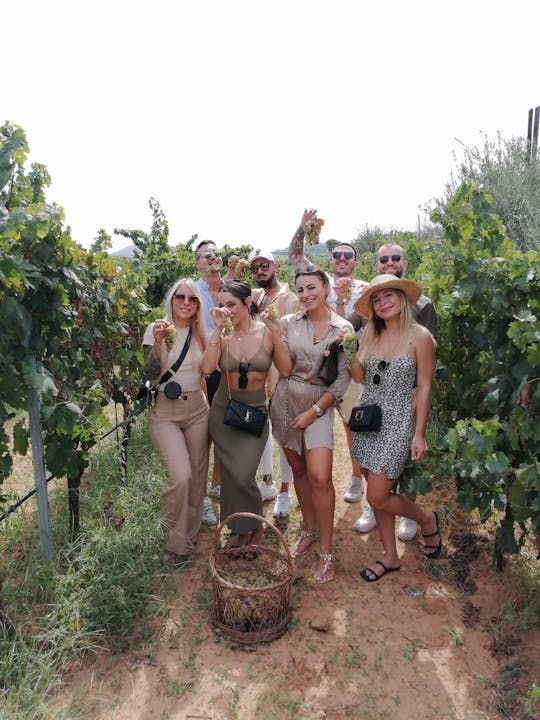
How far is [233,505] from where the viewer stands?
10.7 feet

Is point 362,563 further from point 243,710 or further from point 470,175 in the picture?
point 470,175

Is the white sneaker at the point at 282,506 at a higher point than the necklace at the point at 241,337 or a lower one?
lower

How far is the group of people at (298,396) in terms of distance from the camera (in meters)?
3.01

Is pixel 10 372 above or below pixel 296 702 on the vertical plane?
above

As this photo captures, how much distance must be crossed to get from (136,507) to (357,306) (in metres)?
1.99

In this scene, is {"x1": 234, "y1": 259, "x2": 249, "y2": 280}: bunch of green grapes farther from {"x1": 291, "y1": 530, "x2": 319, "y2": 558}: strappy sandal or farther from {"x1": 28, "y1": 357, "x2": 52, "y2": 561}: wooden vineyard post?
{"x1": 291, "y1": 530, "x2": 319, "y2": 558}: strappy sandal

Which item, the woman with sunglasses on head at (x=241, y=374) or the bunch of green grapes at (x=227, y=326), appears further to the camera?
the woman with sunglasses on head at (x=241, y=374)

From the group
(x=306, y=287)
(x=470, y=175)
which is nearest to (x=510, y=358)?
(x=306, y=287)

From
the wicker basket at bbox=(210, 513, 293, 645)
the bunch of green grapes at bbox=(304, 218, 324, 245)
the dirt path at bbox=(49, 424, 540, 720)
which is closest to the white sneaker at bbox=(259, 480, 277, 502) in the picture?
the dirt path at bbox=(49, 424, 540, 720)

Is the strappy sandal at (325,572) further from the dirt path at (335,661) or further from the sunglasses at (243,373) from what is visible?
the sunglasses at (243,373)

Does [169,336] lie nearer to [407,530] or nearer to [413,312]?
[413,312]

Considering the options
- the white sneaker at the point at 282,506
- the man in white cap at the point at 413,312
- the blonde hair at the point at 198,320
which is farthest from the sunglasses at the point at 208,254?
the white sneaker at the point at 282,506

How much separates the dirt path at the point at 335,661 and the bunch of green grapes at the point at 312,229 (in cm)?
250

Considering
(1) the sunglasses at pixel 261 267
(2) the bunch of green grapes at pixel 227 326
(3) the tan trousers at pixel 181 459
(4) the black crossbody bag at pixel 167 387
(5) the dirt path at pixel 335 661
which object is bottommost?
(5) the dirt path at pixel 335 661
